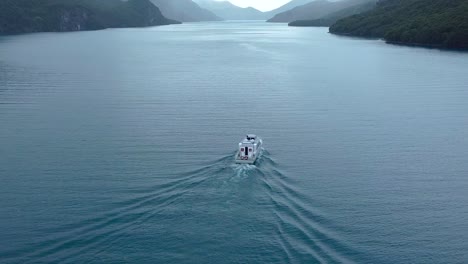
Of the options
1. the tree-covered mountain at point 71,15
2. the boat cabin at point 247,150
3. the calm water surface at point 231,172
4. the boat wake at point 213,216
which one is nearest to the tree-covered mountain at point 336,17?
the tree-covered mountain at point 71,15

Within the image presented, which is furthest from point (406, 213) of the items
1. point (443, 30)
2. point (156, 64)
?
point (443, 30)

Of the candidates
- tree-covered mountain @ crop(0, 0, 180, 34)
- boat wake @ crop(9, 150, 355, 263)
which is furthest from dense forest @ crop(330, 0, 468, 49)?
tree-covered mountain @ crop(0, 0, 180, 34)

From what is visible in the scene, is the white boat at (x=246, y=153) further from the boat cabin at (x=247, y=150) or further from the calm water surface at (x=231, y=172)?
the calm water surface at (x=231, y=172)

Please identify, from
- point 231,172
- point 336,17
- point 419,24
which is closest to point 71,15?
point 336,17

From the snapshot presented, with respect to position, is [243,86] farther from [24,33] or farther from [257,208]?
[24,33]

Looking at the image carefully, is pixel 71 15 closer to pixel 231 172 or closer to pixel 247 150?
pixel 247 150
